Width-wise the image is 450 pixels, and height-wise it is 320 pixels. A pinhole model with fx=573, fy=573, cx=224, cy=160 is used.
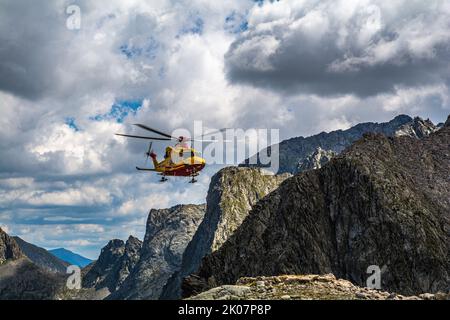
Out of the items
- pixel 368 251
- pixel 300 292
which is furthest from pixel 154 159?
pixel 368 251

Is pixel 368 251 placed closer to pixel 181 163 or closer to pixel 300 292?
pixel 181 163

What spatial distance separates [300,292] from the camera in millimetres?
35812

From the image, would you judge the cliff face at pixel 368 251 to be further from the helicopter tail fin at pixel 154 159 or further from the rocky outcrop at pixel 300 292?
the rocky outcrop at pixel 300 292

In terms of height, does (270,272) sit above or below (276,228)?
below

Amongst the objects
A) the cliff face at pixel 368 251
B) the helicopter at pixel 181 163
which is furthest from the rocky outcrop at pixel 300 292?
the cliff face at pixel 368 251

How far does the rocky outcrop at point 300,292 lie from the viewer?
111ft

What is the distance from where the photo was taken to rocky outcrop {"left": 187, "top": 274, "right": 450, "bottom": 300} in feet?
111

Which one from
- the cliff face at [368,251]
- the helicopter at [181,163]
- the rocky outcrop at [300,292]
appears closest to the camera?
the rocky outcrop at [300,292]

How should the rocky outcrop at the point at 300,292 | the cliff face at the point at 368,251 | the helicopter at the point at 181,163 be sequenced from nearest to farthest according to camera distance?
the rocky outcrop at the point at 300,292
the helicopter at the point at 181,163
the cliff face at the point at 368,251

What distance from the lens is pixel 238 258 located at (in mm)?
188750

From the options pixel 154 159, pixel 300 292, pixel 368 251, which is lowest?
pixel 300 292
